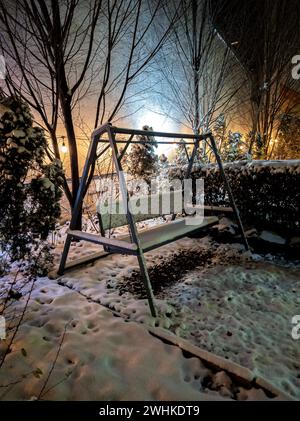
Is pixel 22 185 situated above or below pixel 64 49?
below

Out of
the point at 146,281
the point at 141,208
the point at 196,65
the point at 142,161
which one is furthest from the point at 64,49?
the point at 196,65

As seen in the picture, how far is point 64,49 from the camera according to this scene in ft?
16.1

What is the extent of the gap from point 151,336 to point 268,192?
349cm

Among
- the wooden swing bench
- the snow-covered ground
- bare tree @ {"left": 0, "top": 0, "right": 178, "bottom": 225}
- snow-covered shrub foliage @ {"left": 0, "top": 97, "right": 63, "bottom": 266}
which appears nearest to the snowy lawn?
the snow-covered ground

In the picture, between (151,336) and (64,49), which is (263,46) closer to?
(64,49)

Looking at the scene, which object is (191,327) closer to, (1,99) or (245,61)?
(1,99)

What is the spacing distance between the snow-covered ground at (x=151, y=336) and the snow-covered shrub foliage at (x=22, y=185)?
28.8 inches

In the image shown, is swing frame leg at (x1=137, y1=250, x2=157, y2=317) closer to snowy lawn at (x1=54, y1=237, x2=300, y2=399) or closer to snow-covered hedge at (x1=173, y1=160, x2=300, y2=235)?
snowy lawn at (x1=54, y1=237, x2=300, y2=399)

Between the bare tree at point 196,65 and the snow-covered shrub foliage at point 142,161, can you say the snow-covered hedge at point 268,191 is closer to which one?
the snow-covered shrub foliage at point 142,161

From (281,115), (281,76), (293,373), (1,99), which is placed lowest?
(293,373)

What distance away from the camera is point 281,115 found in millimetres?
13766

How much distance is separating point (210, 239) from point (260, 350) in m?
3.30

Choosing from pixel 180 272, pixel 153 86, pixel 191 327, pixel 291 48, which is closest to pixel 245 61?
pixel 291 48

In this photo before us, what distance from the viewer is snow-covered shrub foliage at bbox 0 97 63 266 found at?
11.6ft
